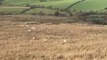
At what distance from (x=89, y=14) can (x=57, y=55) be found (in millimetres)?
67285

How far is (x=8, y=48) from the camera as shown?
20.3 m

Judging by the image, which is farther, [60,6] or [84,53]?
[60,6]

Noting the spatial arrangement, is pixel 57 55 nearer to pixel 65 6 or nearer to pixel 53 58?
pixel 53 58

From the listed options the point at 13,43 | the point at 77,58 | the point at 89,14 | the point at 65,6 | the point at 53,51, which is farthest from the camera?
the point at 65,6

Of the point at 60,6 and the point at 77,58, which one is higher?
the point at 77,58

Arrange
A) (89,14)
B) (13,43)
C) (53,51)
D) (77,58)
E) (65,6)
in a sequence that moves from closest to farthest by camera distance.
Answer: (77,58) < (53,51) < (13,43) < (89,14) < (65,6)

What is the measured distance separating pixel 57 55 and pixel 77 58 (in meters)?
1.37

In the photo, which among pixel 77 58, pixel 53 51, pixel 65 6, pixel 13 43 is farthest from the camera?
pixel 65 6

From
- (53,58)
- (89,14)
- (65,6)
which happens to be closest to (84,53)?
(53,58)

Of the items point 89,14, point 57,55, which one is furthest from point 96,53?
point 89,14

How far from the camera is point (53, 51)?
19.2m

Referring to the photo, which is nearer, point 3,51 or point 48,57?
point 48,57

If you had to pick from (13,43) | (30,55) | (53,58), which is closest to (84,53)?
(53,58)

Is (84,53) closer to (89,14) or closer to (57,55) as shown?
(57,55)
